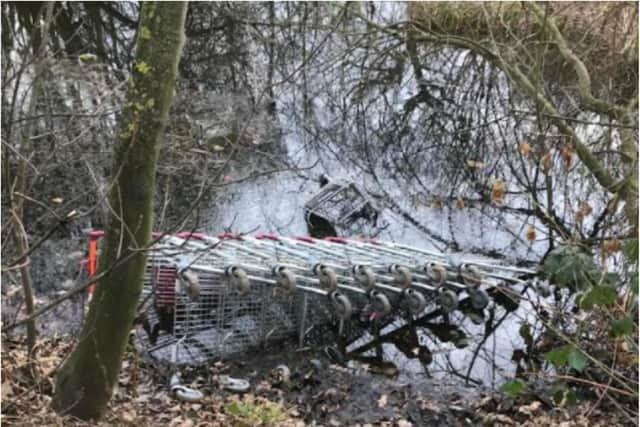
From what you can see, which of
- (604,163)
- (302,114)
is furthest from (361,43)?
(604,163)

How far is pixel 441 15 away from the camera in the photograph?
906cm

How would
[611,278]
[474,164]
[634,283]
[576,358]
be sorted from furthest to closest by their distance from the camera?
[474,164]
[611,278]
[576,358]
[634,283]

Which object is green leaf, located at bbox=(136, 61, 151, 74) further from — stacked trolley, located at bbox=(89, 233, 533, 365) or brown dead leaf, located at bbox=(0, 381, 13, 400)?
stacked trolley, located at bbox=(89, 233, 533, 365)

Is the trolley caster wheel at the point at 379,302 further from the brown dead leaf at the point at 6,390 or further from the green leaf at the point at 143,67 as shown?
the green leaf at the point at 143,67

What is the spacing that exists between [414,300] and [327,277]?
3.05ft

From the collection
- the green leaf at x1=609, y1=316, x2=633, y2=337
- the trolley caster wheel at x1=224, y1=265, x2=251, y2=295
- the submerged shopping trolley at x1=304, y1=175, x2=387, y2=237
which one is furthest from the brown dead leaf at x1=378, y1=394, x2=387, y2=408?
the submerged shopping trolley at x1=304, y1=175, x2=387, y2=237

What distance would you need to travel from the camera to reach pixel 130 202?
3.12 m

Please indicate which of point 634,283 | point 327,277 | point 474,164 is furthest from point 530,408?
point 474,164

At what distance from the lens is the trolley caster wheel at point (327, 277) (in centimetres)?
523

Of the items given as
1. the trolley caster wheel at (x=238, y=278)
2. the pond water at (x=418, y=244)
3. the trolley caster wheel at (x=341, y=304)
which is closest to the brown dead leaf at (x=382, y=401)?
the pond water at (x=418, y=244)

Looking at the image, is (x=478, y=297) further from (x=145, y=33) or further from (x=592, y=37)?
(x=145, y=33)

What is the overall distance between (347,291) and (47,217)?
3.30m

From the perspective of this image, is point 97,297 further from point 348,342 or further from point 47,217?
point 47,217

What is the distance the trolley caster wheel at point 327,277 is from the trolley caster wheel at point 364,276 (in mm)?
300
